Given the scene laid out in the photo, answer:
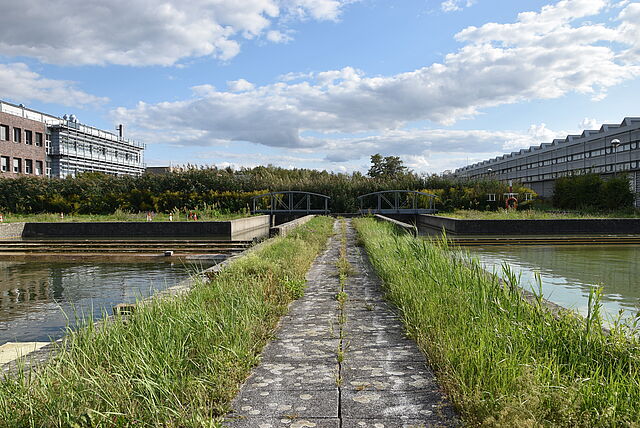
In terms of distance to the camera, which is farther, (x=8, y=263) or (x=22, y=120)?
(x=22, y=120)

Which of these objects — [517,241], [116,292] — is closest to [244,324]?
[116,292]

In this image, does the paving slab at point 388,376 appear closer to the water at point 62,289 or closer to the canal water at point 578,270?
the canal water at point 578,270

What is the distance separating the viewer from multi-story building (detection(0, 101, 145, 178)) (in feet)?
120

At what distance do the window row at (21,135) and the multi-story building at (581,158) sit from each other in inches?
1393

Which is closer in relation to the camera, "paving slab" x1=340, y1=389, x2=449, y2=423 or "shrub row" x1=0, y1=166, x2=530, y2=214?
"paving slab" x1=340, y1=389, x2=449, y2=423

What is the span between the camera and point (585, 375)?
2639 millimetres

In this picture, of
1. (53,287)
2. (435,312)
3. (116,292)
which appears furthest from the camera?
(53,287)

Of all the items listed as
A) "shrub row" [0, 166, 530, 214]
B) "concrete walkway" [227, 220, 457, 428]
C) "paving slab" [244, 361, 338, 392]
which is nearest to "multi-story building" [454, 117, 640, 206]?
"shrub row" [0, 166, 530, 214]

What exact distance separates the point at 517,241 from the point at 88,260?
11653mm

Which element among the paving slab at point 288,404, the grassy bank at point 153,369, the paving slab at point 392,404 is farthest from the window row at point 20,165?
the paving slab at point 392,404

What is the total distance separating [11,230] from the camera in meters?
17.1

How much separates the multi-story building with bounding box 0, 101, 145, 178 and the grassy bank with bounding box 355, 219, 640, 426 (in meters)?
32.1

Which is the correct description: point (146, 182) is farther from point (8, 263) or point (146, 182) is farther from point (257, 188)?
→ point (8, 263)

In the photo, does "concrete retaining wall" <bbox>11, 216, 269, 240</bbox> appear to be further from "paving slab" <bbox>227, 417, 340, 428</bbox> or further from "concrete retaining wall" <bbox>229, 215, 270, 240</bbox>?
"paving slab" <bbox>227, 417, 340, 428</bbox>
